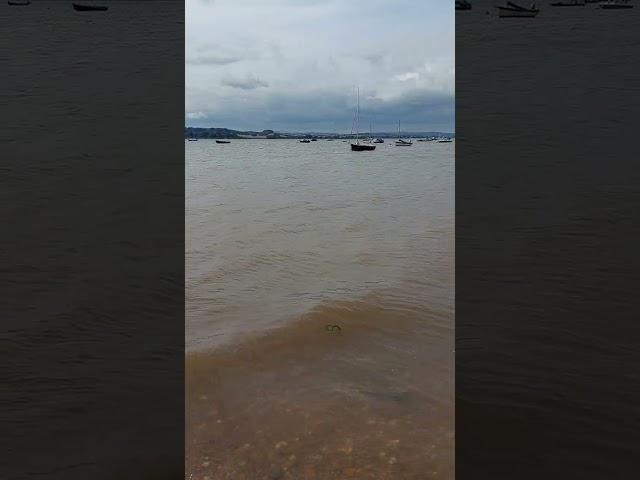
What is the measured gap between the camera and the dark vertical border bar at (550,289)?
322 cm

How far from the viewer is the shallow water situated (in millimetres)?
3064

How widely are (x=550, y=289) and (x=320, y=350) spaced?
2.57m

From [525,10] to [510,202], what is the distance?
90.2 ft

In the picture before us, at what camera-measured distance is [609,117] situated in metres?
11.5

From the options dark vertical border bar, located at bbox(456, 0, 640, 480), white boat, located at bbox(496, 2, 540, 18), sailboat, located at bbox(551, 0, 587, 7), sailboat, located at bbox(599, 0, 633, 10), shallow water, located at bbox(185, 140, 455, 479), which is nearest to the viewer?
shallow water, located at bbox(185, 140, 455, 479)
